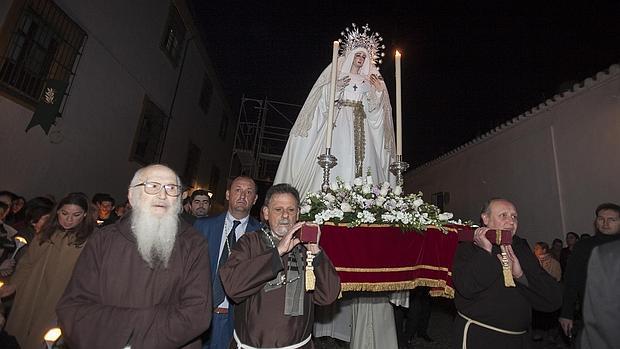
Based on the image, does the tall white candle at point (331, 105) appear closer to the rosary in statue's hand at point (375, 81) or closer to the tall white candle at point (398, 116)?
the tall white candle at point (398, 116)

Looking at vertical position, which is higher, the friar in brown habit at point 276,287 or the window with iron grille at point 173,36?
the window with iron grille at point 173,36

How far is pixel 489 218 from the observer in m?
2.41

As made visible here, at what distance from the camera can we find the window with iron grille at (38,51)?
4766mm

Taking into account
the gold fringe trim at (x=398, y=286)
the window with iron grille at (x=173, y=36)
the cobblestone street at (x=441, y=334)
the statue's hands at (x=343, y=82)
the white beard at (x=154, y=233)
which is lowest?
the cobblestone street at (x=441, y=334)

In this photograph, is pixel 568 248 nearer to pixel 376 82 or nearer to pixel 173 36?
pixel 376 82


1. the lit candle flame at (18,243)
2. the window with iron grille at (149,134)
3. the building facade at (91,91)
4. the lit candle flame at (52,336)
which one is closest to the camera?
the lit candle flame at (52,336)

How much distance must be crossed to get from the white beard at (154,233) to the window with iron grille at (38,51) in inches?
175

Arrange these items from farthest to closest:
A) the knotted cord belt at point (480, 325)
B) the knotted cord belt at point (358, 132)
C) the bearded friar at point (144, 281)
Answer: the knotted cord belt at point (358, 132) → the knotted cord belt at point (480, 325) → the bearded friar at point (144, 281)

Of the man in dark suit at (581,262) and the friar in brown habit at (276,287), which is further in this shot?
the man in dark suit at (581,262)

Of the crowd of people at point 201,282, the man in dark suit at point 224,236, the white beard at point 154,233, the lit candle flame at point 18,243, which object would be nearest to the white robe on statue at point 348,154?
the man in dark suit at point 224,236

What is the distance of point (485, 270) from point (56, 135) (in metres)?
6.72

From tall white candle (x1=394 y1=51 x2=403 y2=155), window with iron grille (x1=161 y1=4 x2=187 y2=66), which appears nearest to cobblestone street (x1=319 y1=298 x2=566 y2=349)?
tall white candle (x1=394 y1=51 x2=403 y2=155)

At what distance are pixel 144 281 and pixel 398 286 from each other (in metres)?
1.51

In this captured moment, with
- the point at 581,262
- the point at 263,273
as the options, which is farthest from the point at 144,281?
the point at 581,262
